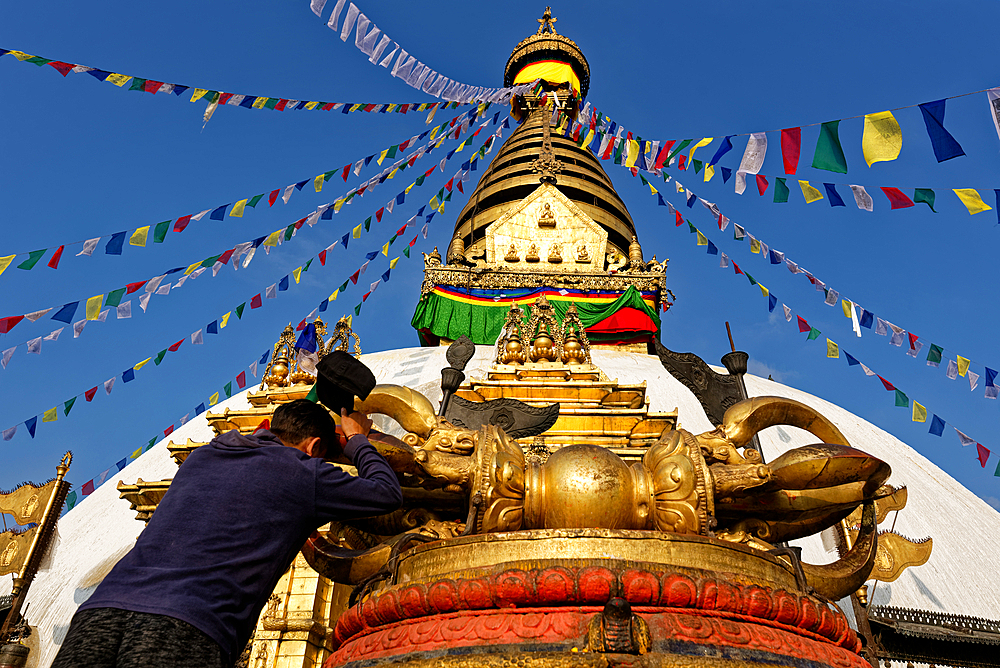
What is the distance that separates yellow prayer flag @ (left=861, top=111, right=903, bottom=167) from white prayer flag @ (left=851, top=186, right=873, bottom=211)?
6.01 ft

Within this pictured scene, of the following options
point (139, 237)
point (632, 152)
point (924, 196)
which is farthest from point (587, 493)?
point (632, 152)

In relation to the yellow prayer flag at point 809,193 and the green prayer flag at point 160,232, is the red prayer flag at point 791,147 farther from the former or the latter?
the green prayer flag at point 160,232

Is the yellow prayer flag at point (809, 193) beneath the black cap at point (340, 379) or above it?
above

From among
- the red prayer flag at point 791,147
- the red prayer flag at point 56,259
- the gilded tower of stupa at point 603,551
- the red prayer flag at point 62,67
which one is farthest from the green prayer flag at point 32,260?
the red prayer flag at point 791,147

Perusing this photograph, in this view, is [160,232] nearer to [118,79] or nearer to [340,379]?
[118,79]

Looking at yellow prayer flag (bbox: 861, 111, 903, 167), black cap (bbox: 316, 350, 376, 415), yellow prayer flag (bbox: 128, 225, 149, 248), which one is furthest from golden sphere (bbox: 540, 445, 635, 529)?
yellow prayer flag (bbox: 128, 225, 149, 248)

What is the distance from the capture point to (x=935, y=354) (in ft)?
23.8

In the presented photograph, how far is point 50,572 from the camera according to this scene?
665 centimetres

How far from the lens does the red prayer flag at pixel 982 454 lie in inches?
285

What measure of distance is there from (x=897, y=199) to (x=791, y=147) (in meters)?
1.36

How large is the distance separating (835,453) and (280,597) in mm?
3560

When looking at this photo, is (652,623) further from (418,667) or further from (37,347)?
(37,347)

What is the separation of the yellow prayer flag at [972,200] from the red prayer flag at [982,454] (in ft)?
13.2

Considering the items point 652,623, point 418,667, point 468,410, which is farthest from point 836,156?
point 418,667
